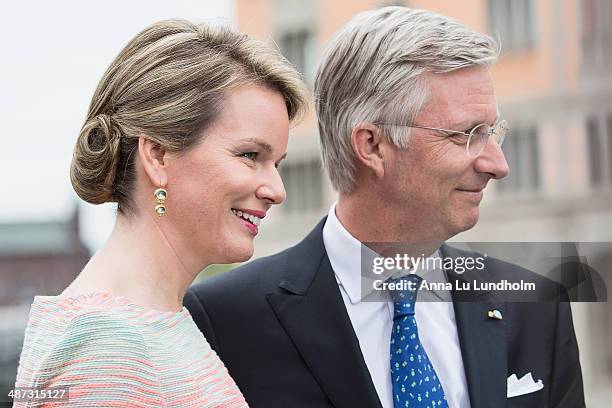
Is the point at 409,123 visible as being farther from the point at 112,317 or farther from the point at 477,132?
the point at 112,317

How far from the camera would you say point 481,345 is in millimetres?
1820

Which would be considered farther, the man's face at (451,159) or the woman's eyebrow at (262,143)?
the man's face at (451,159)

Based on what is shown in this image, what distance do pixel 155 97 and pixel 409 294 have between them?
24.0 inches

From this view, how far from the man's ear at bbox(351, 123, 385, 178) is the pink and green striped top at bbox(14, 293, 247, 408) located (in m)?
0.58

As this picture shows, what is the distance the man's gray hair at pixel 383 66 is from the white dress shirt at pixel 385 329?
0.56 ft

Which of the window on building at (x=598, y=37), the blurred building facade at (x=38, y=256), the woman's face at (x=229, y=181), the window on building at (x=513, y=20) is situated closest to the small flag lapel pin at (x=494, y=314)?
the woman's face at (x=229, y=181)

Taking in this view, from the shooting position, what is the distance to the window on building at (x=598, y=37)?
10.9 metres

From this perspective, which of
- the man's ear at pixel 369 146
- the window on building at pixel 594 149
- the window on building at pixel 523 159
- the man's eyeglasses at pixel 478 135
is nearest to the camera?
the man's eyeglasses at pixel 478 135

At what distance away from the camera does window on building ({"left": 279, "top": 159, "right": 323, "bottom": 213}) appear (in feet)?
46.0

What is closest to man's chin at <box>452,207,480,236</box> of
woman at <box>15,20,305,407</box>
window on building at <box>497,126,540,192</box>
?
woman at <box>15,20,305,407</box>

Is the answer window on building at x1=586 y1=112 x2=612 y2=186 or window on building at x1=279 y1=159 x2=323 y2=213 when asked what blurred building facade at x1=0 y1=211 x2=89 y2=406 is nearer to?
window on building at x1=279 y1=159 x2=323 y2=213

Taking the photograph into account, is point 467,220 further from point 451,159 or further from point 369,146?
point 369,146

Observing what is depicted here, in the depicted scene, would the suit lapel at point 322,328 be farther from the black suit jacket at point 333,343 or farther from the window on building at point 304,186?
the window on building at point 304,186

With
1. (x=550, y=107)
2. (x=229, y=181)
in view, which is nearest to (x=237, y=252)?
(x=229, y=181)
